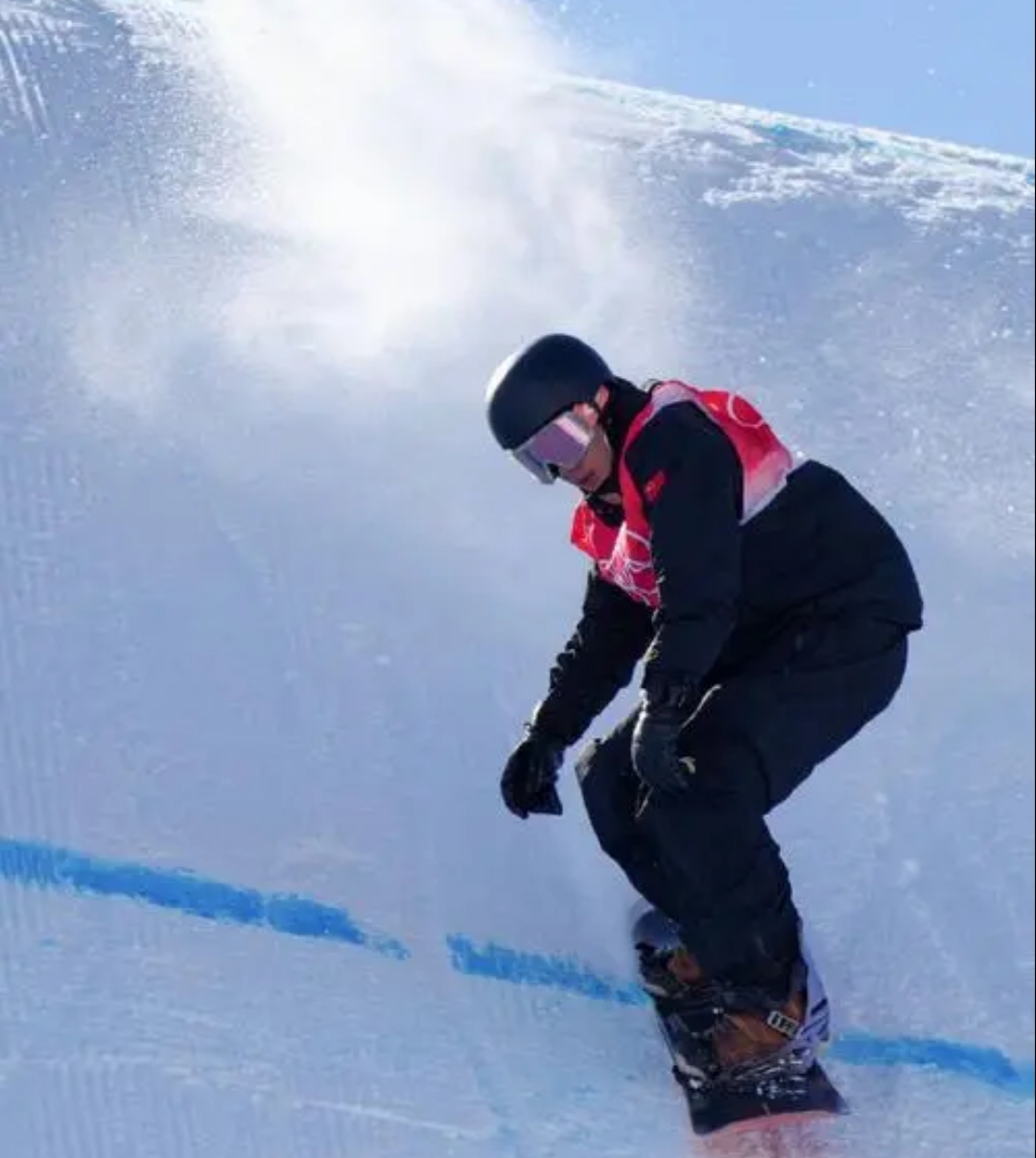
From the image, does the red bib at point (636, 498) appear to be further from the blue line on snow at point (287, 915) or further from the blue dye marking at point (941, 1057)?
the blue dye marking at point (941, 1057)

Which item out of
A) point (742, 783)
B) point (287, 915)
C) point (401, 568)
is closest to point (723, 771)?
point (742, 783)

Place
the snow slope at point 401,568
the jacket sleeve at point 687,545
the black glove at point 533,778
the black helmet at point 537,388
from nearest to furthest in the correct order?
the jacket sleeve at point 687,545, the black helmet at point 537,388, the snow slope at point 401,568, the black glove at point 533,778

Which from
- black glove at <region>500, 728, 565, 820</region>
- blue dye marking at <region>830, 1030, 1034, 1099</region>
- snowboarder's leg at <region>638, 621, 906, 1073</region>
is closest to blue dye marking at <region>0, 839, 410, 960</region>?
black glove at <region>500, 728, 565, 820</region>

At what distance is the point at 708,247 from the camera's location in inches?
267

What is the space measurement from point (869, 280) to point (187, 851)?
3380 mm

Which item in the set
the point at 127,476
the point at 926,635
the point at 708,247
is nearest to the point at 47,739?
the point at 127,476

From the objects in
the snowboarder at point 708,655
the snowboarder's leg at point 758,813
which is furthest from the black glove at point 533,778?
the snowboarder's leg at point 758,813

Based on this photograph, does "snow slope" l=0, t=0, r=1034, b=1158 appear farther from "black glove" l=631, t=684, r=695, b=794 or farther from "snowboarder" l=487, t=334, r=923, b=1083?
"black glove" l=631, t=684, r=695, b=794

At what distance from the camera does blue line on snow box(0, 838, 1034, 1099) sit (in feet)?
13.7

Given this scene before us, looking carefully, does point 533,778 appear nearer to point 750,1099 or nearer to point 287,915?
point 287,915

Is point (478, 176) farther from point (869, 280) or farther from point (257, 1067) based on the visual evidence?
point (257, 1067)

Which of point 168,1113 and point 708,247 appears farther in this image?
point 708,247

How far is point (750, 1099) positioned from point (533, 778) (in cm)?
70

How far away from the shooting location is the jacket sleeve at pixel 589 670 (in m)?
4.34
